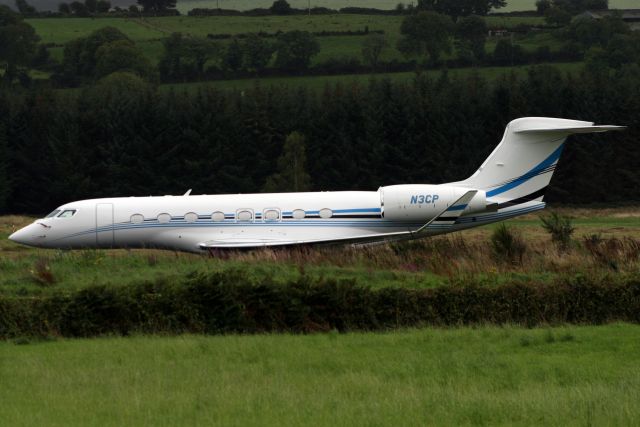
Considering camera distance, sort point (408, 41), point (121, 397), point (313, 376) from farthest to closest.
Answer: point (408, 41) < point (313, 376) < point (121, 397)

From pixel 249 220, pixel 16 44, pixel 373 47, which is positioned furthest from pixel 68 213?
pixel 16 44

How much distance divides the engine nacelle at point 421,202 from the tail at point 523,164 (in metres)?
1.16

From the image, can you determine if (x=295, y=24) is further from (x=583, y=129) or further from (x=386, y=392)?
(x=386, y=392)

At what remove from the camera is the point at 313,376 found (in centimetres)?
1522

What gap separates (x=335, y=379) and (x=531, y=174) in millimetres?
19439

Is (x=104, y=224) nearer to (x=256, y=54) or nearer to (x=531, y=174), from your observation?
(x=531, y=174)

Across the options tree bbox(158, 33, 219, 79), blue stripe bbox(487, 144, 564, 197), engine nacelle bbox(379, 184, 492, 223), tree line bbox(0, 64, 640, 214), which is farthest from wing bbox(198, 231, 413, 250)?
tree bbox(158, 33, 219, 79)

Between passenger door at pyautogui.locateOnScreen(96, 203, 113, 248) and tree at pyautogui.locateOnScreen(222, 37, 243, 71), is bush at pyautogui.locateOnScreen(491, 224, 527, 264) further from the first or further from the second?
tree at pyautogui.locateOnScreen(222, 37, 243, 71)

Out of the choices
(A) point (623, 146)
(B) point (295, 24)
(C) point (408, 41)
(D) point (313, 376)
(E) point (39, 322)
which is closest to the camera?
(D) point (313, 376)

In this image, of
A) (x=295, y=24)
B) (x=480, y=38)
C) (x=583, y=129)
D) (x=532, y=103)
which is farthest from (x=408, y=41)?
(x=583, y=129)

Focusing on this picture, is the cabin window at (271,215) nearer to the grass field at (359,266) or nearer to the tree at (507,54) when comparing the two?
the grass field at (359,266)

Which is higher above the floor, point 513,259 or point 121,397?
point 121,397

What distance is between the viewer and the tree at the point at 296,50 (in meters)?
138

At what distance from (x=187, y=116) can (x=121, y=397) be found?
6221cm
